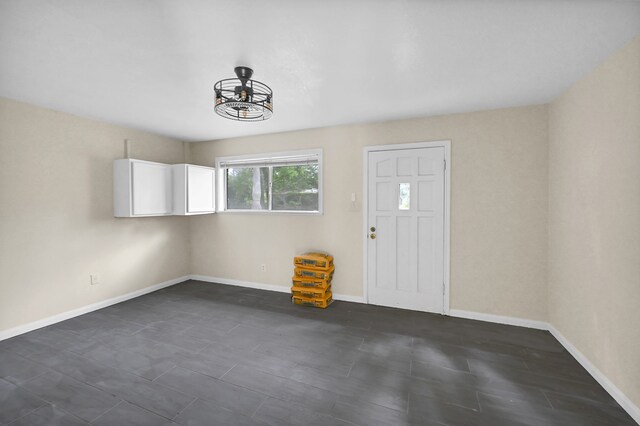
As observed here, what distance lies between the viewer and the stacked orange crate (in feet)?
12.8

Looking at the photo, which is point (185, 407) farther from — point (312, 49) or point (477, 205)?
point (477, 205)

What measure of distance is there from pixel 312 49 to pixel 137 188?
3.24 m

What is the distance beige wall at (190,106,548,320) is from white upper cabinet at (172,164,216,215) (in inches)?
57.8

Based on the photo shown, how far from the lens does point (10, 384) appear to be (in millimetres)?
2223

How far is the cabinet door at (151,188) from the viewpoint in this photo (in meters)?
3.98

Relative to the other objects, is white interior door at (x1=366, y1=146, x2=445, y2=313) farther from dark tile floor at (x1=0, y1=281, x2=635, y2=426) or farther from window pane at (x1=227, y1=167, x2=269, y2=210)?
window pane at (x1=227, y1=167, x2=269, y2=210)

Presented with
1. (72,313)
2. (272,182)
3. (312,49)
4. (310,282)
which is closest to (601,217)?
(312,49)

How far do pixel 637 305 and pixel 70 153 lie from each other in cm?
556

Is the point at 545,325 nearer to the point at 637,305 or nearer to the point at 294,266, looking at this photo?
the point at 637,305

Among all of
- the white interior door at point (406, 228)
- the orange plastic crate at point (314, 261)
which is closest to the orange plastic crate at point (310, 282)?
the orange plastic crate at point (314, 261)

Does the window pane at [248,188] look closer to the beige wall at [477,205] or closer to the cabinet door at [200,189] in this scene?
the cabinet door at [200,189]

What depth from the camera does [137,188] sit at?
3994 mm

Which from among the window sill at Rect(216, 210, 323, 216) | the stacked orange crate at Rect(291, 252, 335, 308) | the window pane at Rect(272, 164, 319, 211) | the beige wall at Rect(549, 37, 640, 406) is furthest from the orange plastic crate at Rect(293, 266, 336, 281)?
the beige wall at Rect(549, 37, 640, 406)

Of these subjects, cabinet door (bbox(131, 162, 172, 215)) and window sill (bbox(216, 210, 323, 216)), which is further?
window sill (bbox(216, 210, 323, 216))
